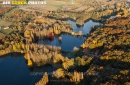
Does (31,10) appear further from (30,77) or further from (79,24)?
(30,77)

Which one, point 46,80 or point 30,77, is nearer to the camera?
point 46,80

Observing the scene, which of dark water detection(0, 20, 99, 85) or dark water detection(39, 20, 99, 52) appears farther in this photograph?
dark water detection(39, 20, 99, 52)

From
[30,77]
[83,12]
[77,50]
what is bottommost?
[30,77]

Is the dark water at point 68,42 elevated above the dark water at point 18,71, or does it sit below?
above

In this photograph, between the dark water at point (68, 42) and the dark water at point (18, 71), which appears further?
the dark water at point (68, 42)

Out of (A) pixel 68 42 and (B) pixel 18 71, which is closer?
(B) pixel 18 71

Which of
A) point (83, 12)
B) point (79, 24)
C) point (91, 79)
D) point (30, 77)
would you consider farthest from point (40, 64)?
point (83, 12)

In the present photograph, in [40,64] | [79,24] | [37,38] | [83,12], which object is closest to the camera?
[40,64]

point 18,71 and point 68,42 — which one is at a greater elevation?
point 68,42

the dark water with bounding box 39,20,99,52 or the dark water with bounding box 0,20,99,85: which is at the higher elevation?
the dark water with bounding box 39,20,99,52

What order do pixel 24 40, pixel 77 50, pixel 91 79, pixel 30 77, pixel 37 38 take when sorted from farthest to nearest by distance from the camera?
pixel 37 38 < pixel 24 40 < pixel 77 50 < pixel 30 77 < pixel 91 79

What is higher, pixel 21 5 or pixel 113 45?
pixel 21 5
